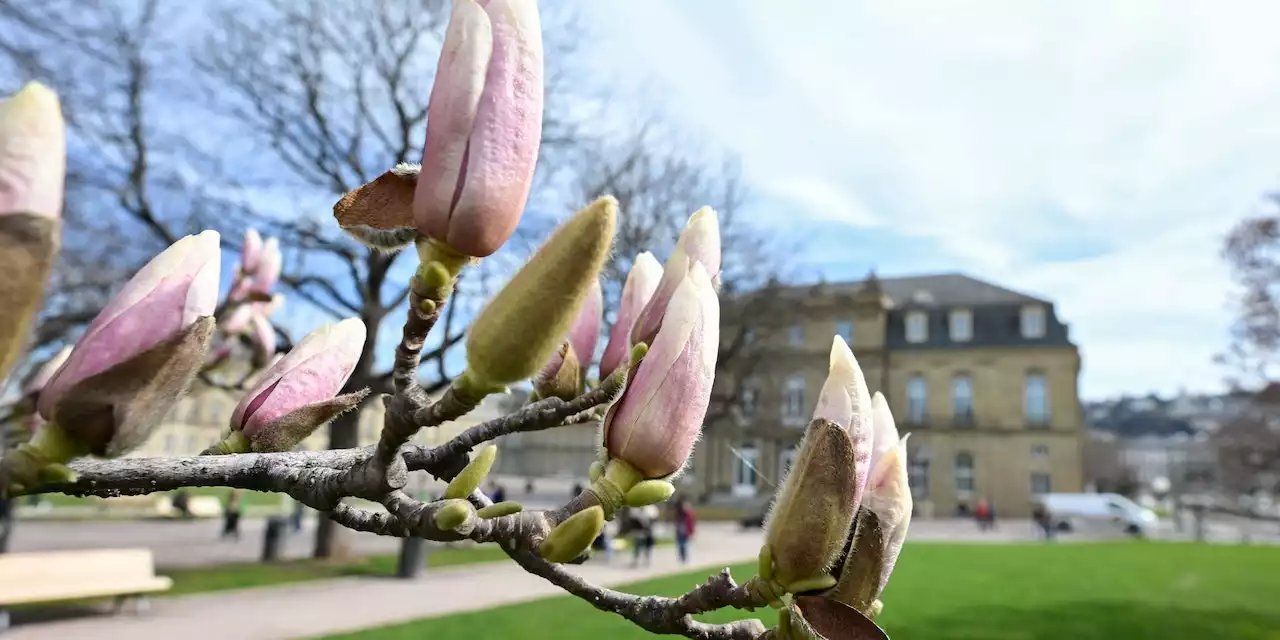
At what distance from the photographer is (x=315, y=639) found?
865 cm

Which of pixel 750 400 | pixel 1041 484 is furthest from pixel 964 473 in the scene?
pixel 750 400

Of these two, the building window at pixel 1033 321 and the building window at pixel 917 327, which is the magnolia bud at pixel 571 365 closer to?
the building window at pixel 917 327

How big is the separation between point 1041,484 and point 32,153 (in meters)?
49.1

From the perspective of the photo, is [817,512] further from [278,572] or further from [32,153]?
[278,572]

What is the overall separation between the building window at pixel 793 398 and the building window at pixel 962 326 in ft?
42.8

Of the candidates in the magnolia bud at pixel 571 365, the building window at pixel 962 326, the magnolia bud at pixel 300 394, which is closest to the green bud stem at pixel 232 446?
the magnolia bud at pixel 300 394

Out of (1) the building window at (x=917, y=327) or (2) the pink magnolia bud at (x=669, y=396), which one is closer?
(2) the pink magnolia bud at (x=669, y=396)

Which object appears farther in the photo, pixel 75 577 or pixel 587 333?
pixel 75 577

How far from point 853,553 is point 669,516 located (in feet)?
106

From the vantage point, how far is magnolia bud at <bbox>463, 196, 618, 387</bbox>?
0.65m

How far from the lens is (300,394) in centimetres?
92

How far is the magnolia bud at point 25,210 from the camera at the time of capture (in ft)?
1.82

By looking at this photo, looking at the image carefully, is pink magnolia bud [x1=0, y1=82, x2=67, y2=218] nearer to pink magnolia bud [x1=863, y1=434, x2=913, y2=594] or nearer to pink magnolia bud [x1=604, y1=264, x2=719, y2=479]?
pink magnolia bud [x1=604, y1=264, x2=719, y2=479]

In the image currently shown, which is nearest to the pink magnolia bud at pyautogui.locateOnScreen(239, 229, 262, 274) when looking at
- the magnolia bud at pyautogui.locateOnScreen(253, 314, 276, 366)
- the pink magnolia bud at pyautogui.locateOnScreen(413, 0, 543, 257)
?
the magnolia bud at pyautogui.locateOnScreen(253, 314, 276, 366)
